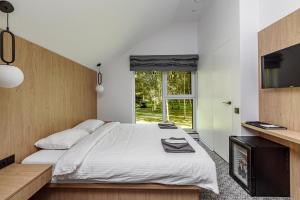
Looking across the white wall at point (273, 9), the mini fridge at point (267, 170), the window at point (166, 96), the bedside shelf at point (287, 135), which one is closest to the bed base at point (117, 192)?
the mini fridge at point (267, 170)

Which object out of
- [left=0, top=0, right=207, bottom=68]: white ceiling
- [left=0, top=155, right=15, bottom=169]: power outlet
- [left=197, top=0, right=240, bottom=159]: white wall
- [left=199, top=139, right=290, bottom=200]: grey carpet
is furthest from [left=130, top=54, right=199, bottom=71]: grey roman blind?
[left=0, top=155, right=15, bottom=169]: power outlet

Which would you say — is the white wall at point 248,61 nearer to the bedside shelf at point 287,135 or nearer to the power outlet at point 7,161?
the bedside shelf at point 287,135

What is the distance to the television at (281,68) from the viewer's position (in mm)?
1800

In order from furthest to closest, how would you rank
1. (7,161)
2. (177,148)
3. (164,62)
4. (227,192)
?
(164,62)
(227,192)
(177,148)
(7,161)

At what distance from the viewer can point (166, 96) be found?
15.4 feet

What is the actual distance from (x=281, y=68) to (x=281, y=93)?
28 centimetres

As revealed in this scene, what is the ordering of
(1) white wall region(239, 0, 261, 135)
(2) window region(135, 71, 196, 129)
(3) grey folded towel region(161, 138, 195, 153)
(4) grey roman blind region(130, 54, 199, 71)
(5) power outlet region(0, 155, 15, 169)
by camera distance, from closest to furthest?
(5) power outlet region(0, 155, 15, 169) < (3) grey folded towel region(161, 138, 195, 153) < (1) white wall region(239, 0, 261, 135) < (4) grey roman blind region(130, 54, 199, 71) < (2) window region(135, 71, 196, 129)

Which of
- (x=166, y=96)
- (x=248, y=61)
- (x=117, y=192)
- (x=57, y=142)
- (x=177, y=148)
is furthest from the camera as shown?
(x=166, y=96)

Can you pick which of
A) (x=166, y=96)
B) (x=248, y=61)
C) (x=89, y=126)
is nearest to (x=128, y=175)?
(x=89, y=126)

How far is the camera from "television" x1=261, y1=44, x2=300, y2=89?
180cm

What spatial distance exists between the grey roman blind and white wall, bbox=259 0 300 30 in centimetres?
203

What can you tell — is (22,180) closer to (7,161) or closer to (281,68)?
(7,161)

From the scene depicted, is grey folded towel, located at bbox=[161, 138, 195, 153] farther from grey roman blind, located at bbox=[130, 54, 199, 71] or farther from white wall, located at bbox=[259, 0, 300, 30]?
grey roman blind, located at bbox=[130, 54, 199, 71]

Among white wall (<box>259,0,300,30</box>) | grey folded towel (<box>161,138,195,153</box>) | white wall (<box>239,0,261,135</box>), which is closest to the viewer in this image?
grey folded towel (<box>161,138,195,153</box>)
